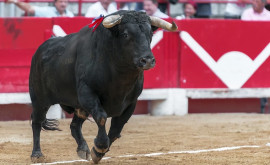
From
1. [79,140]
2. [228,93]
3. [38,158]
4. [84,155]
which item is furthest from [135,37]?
[228,93]

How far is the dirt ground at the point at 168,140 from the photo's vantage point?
705cm

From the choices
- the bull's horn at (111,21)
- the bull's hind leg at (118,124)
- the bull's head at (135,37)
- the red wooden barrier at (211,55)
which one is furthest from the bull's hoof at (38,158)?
the red wooden barrier at (211,55)

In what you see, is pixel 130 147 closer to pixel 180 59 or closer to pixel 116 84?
pixel 116 84

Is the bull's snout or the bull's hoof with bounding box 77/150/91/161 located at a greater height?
the bull's snout


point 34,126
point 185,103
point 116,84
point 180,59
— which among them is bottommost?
point 185,103

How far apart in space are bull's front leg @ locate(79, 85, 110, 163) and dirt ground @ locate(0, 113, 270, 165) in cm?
69

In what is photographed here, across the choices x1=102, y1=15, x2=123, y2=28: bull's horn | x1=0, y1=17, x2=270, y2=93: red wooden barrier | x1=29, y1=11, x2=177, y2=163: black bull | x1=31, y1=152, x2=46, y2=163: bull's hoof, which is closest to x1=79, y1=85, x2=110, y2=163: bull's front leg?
x1=29, y1=11, x2=177, y2=163: black bull

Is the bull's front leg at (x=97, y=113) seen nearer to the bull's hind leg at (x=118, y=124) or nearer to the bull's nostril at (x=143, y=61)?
the bull's hind leg at (x=118, y=124)

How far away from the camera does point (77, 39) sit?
676cm

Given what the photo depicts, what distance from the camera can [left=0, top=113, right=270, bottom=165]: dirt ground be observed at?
705cm

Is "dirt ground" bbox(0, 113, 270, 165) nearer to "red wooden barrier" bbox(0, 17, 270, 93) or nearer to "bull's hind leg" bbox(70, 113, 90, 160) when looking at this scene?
"bull's hind leg" bbox(70, 113, 90, 160)

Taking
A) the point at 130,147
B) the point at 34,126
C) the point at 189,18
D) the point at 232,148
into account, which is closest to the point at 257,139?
the point at 232,148

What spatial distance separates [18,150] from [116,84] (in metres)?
2.06

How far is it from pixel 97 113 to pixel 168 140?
2.61 meters
